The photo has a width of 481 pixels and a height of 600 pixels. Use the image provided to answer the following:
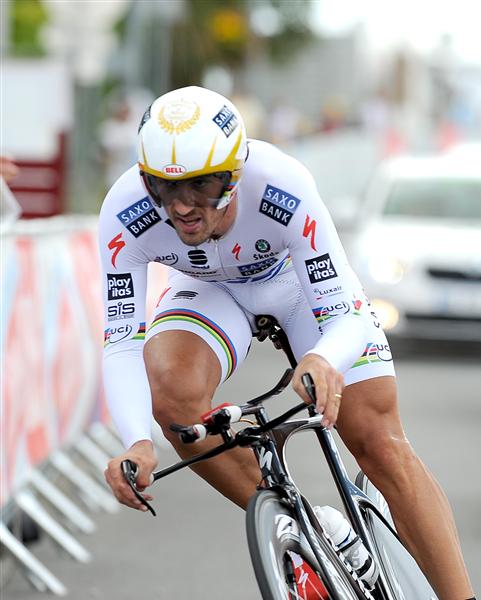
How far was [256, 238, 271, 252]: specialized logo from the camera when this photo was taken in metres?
4.82

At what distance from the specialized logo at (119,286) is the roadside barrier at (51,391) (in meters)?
2.30

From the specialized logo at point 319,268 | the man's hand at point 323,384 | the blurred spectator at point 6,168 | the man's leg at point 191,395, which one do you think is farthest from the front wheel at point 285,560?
the blurred spectator at point 6,168

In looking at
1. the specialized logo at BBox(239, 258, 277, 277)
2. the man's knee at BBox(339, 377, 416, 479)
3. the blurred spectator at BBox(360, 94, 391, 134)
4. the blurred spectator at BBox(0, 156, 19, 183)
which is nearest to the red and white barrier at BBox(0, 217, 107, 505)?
the blurred spectator at BBox(0, 156, 19, 183)

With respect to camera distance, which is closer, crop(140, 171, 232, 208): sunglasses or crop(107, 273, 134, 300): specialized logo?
crop(140, 171, 232, 208): sunglasses

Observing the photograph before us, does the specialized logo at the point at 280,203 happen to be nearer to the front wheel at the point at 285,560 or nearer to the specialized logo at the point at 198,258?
the specialized logo at the point at 198,258

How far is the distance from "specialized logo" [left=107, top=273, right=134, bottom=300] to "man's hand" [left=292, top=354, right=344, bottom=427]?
79 cm

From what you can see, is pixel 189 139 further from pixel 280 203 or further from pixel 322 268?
pixel 322 268

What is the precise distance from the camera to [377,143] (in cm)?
3797

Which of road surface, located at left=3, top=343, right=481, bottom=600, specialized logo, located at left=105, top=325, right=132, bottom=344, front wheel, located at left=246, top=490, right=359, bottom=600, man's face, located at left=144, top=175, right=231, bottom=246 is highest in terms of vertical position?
man's face, located at left=144, top=175, right=231, bottom=246

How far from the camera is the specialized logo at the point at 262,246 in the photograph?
190 inches

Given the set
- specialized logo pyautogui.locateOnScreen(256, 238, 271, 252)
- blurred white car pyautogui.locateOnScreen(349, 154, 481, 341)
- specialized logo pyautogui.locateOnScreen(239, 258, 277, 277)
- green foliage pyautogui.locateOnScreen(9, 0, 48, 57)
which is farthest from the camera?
green foliage pyautogui.locateOnScreen(9, 0, 48, 57)

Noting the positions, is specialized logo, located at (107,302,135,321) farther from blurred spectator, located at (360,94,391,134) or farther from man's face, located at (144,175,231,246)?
blurred spectator, located at (360,94,391,134)

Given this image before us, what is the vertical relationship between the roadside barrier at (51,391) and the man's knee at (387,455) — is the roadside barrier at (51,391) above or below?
below

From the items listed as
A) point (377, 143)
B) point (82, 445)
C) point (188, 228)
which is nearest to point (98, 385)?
point (82, 445)
